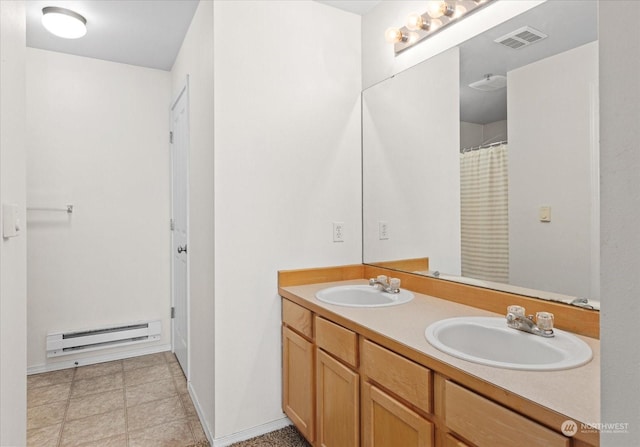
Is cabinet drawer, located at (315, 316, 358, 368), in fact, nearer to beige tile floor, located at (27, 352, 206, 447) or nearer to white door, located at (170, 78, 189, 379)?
beige tile floor, located at (27, 352, 206, 447)

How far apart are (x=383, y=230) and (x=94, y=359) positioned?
2.62 metres

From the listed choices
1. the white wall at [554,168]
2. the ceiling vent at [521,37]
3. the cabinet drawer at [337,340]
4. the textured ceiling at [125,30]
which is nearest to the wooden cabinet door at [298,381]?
the cabinet drawer at [337,340]

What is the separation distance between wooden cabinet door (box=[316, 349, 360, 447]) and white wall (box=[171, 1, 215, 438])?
619 mm

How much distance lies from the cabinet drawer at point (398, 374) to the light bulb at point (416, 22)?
1.61 m

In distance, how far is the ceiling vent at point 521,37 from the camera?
1446mm

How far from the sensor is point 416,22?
1917 mm

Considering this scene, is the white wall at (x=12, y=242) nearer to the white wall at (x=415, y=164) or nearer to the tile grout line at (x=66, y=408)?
the tile grout line at (x=66, y=408)

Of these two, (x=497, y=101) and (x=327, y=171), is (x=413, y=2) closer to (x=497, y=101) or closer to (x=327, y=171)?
(x=497, y=101)

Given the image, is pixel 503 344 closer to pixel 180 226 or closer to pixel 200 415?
pixel 200 415

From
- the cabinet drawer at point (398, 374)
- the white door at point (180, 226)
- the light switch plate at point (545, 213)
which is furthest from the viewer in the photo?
the white door at point (180, 226)

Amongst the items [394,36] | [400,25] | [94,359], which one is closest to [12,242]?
[394,36]

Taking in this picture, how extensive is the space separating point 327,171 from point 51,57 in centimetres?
246

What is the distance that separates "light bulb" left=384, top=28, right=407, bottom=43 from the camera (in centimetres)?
204

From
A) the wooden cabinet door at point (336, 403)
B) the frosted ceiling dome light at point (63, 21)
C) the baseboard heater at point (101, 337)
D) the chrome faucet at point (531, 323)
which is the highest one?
the frosted ceiling dome light at point (63, 21)
